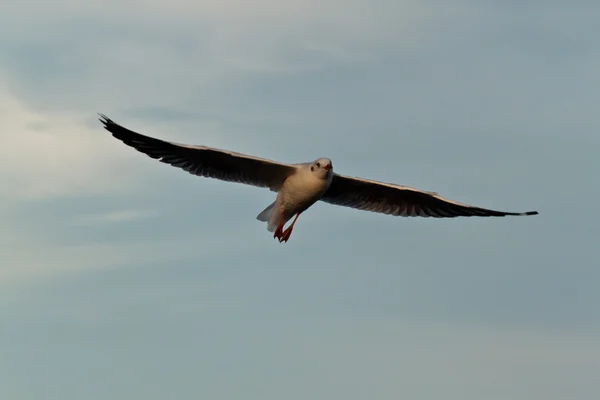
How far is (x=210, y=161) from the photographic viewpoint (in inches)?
893

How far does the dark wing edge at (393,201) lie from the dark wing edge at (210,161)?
5.39 ft

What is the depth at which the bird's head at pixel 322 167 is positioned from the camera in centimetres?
2206

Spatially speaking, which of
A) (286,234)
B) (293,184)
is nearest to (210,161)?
(293,184)

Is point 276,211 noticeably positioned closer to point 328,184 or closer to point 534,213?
point 328,184

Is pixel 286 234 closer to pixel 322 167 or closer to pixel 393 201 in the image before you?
pixel 322 167

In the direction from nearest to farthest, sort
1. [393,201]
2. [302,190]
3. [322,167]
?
[322,167] < [302,190] < [393,201]

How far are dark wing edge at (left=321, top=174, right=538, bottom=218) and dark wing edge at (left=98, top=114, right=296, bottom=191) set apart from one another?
1644mm

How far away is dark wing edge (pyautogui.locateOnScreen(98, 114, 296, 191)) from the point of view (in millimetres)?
22047

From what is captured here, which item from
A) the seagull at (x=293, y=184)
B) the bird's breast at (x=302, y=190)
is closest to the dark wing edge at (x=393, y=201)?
the seagull at (x=293, y=184)

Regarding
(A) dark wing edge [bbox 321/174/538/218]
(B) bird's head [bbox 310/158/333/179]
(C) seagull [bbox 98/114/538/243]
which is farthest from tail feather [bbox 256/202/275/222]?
(B) bird's head [bbox 310/158/333/179]

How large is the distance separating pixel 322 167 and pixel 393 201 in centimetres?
325

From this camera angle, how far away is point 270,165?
74.1 feet

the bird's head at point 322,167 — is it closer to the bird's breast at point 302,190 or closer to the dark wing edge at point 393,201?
the bird's breast at point 302,190

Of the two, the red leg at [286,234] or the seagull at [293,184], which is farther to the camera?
the red leg at [286,234]
